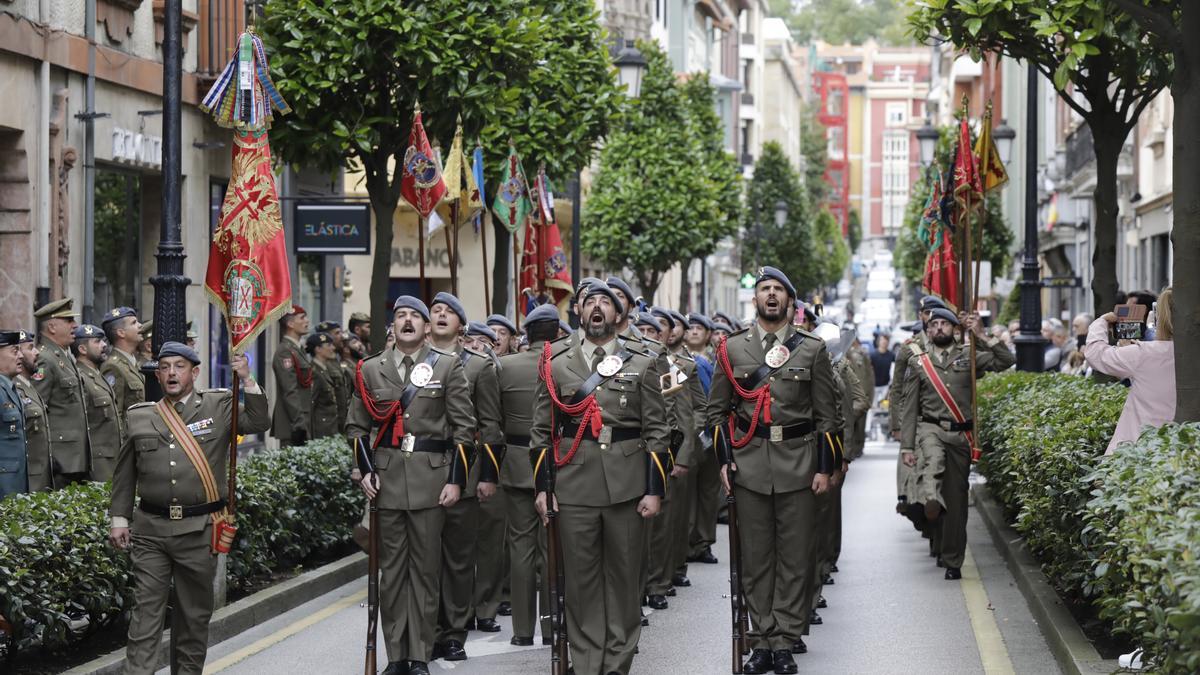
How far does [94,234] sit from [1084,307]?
103 ft

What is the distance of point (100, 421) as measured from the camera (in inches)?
568

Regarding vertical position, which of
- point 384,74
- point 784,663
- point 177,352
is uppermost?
point 384,74

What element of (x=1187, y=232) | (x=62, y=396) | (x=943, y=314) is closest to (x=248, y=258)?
Answer: (x=62, y=396)

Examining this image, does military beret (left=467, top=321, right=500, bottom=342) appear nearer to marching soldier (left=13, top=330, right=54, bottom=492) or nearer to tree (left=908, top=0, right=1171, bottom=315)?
marching soldier (left=13, top=330, right=54, bottom=492)

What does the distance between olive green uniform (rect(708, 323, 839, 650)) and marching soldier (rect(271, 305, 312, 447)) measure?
25.9ft

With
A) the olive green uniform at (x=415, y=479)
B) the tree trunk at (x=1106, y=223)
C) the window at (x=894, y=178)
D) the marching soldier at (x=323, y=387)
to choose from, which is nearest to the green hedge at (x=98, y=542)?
the olive green uniform at (x=415, y=479)

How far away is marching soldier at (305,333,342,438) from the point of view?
18.8m

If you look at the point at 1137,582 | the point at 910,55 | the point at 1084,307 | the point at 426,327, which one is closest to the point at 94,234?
the point at 426,327

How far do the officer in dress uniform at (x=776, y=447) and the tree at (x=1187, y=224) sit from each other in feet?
6.47

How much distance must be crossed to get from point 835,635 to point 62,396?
5632mm

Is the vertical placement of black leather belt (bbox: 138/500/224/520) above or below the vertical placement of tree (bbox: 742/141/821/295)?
below

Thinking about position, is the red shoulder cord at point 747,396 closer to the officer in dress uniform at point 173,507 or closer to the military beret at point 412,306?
the military beret at point 412,306

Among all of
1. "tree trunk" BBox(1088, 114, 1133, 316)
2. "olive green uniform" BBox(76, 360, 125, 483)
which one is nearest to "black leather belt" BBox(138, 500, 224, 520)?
"olive green uniform" BBox(76, 360, 125, 483)

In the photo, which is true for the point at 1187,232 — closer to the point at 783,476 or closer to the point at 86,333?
the point at 783,476
